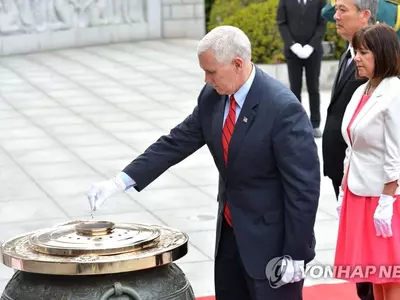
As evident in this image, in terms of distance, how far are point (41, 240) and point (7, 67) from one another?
41.4ft

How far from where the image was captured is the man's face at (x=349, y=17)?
554 centimetres

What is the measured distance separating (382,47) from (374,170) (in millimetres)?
642

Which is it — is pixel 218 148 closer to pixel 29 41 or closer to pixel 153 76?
pixel 153 76

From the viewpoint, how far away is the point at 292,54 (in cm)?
1179

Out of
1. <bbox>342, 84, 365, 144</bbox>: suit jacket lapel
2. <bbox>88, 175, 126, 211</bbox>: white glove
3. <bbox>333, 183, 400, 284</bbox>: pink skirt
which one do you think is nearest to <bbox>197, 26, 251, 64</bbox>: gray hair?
<bbox>88, 175, 126, 211</bbox>: white glove

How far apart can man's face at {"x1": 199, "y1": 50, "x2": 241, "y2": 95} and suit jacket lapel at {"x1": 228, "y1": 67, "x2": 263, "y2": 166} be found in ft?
0.30

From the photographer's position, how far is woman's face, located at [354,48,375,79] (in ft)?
16.5

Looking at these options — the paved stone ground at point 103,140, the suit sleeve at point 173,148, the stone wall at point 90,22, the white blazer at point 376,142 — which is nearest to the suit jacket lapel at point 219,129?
the suit sleeve at point 173,148

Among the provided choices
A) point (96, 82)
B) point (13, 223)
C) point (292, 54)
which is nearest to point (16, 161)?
point (13, 223)

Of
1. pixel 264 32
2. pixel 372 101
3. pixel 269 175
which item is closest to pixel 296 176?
pixel 269 175

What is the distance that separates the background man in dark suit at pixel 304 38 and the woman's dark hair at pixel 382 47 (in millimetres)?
6477

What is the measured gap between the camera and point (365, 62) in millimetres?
5062

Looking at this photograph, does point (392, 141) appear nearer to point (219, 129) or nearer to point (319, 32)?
point (219, 129)

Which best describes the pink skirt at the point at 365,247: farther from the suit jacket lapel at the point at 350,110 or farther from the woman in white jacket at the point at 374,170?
the suit jacket lapel at the point at 350,110
